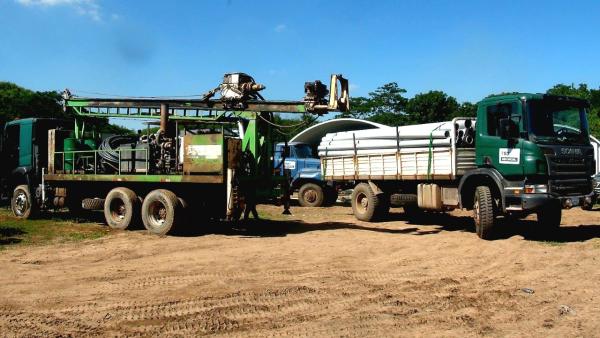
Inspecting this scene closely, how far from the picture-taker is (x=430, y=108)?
156ft

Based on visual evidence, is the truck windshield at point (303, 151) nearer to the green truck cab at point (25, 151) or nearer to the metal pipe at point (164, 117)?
the metal pipe at point (164, 117)

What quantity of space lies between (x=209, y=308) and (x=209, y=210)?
6.59m

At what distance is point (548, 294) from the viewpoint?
6.43 meters

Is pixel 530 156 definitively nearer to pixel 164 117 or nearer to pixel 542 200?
pixel 542 200

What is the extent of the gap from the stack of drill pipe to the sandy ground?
2.19 m

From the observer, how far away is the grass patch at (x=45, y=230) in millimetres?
10709

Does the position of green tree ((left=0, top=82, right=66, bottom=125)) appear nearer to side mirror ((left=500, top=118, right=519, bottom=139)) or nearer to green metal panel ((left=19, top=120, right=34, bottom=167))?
green metal panel ((left=19, top=120, right=34, bottom=167))

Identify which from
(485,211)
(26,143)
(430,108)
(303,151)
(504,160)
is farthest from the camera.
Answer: (430,108)

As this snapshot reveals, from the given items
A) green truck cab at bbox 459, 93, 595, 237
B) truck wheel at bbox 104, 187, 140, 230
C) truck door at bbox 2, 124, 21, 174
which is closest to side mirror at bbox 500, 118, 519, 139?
green truck cab at bbox 459, 93, 595, 237

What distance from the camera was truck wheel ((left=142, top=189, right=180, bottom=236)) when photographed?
11312 millimetres

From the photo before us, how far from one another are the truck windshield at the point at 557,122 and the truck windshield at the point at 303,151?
10644mm

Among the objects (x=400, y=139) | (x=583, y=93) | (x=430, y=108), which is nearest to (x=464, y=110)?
(x=430, y=108)

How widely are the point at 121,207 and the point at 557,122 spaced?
32.1ft

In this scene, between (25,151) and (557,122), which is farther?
(25,151)
